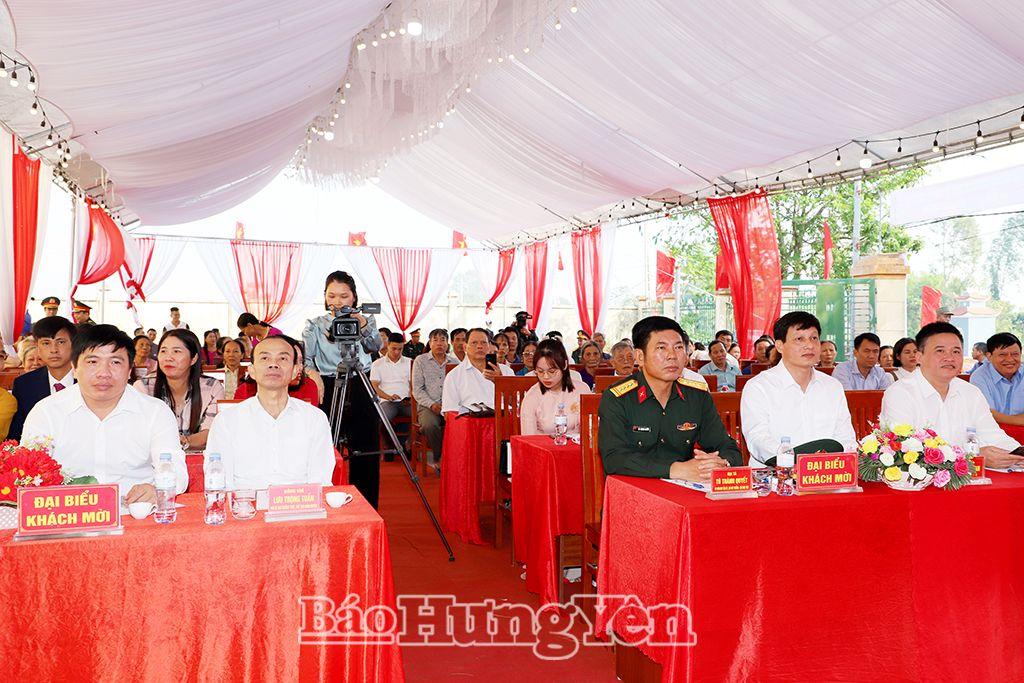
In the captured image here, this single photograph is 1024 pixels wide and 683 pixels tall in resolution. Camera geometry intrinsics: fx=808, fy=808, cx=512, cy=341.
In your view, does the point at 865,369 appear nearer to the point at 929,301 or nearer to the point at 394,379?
the point at 394,379

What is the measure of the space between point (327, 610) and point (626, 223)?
9.87 m

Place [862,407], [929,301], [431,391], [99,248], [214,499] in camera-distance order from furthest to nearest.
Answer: [929,301]
[99,248]
[431,391]
[862,407]
[214,499]

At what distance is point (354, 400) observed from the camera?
409cm

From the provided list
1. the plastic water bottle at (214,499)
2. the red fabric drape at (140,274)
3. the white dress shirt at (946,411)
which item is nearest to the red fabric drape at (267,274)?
the red fabric drape at (140,274)

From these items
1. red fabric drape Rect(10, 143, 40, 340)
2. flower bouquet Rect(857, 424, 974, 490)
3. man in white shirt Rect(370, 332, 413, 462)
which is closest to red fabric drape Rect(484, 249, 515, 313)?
man in white shirt Rect(370, 332, 413, 462)

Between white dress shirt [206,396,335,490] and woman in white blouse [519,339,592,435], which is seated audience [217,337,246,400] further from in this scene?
white dress shirt [206,396,335,490]

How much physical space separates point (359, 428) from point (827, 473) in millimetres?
2386

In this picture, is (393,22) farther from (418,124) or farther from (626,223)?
(626,223)

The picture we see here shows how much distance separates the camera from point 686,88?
6.27 meters

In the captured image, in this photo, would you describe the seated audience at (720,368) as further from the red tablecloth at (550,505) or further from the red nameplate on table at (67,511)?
the red nameplate on table at (67,511)

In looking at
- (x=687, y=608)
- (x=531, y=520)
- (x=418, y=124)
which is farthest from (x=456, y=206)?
(x=687, y=608)

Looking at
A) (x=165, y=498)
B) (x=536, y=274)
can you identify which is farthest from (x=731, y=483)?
(x=536, y=274)

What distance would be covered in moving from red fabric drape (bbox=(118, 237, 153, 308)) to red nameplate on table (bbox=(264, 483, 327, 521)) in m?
11.8

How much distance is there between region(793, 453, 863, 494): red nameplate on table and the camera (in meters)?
2.41
